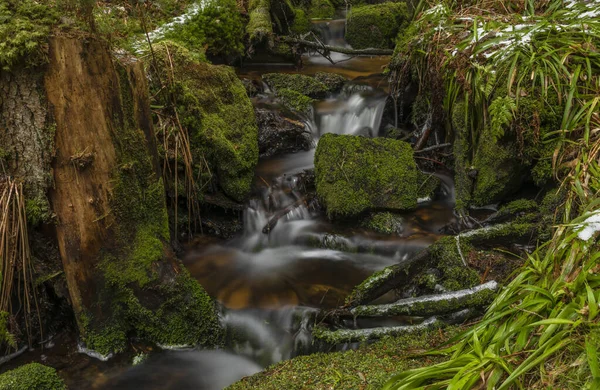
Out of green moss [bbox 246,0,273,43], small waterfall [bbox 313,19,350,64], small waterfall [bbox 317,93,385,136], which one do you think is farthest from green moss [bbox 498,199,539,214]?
small waterfall [bbox 313,19,350,64]

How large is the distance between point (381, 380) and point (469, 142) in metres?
3.11

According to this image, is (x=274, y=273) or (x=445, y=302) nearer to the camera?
(x=445, y=302)

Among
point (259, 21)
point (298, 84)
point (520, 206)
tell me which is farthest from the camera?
point (259, 21)

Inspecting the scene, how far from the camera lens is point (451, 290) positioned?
3.29 m

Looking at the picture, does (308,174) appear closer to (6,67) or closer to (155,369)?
(155,369)

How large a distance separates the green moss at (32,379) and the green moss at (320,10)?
9.54 metres

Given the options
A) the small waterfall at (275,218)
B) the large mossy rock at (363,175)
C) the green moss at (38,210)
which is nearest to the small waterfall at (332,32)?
the large mossy rock at (363,175)

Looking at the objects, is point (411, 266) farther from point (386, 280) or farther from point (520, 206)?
point (520, 206)

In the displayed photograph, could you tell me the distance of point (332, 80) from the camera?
296 inches

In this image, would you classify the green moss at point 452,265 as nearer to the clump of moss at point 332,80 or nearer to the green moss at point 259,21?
the clump of moss at point 332,80

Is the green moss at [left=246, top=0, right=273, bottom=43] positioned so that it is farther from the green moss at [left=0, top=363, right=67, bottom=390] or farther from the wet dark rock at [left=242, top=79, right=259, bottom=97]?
the green moss at [left=0, top=363, right=67, bottom=390]

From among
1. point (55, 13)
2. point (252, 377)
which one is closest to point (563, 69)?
point (252, 377)

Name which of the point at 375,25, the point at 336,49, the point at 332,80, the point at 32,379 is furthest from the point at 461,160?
the point at 375,25

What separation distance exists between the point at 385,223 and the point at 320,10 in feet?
25.0
